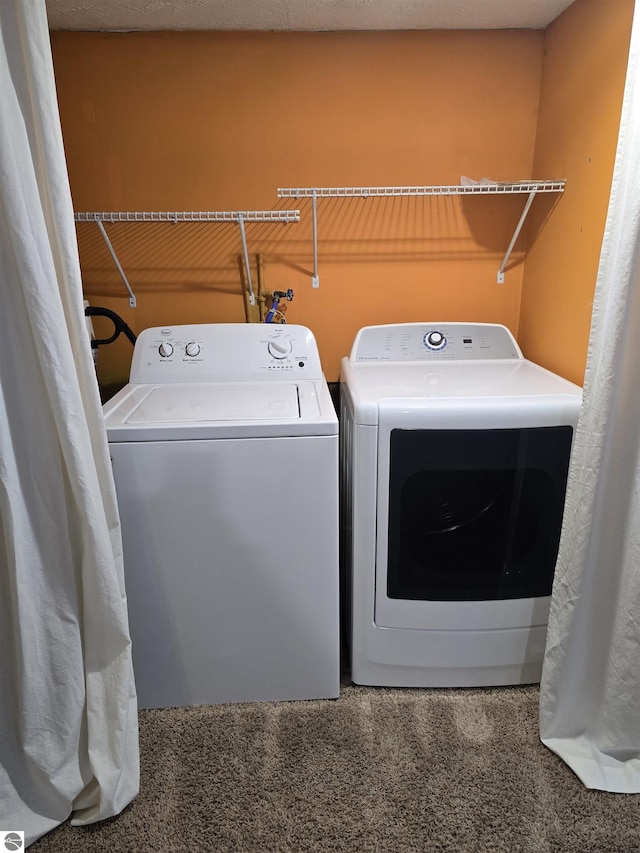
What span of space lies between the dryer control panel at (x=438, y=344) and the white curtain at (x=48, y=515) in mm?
1113

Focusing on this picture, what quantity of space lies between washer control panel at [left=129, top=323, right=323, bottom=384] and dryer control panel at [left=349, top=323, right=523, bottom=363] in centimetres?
26

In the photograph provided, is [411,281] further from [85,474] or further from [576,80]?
[85,474]

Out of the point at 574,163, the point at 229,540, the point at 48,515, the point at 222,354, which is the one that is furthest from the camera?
the point at 222,354

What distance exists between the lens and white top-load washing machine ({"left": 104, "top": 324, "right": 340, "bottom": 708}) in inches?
A: 55.1

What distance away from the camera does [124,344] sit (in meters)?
2.17

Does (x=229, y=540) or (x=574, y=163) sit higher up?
A: (x=574, y=163)

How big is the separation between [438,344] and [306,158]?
854 mm

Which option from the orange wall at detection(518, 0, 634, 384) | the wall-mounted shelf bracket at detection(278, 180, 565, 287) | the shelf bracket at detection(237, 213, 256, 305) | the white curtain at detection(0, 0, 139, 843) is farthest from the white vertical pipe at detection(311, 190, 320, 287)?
the white curtain at detection(0, 0, 139, 843)

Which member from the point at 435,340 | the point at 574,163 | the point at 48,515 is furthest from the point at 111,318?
the point at 574,163

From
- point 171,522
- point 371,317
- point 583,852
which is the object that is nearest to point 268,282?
point 371,317

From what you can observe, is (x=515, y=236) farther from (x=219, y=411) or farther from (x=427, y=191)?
(x=219, y=411)

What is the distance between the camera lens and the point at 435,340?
6.53ft

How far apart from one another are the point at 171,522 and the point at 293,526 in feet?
1.09

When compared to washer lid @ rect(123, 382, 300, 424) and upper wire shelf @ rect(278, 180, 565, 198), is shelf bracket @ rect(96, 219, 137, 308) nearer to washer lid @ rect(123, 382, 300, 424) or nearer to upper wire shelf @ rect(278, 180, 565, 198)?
washer lid @ rect(123, 382, 300, 424)
